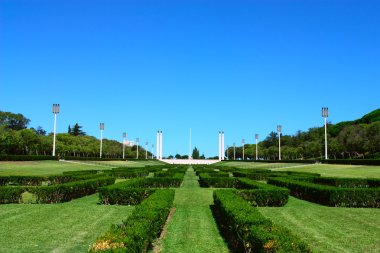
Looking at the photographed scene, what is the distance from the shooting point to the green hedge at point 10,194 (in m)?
16.9

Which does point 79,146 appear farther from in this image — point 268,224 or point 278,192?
point 268,224

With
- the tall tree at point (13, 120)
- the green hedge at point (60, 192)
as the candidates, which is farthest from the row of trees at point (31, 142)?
the green hedge at point (60, 192)

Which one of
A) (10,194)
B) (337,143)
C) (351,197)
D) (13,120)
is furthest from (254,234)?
(13,120)

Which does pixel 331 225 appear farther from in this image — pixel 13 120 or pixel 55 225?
pixel 13 120

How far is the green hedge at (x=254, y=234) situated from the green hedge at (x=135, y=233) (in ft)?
6.44

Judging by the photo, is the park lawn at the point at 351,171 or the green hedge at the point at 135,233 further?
the park lawn at the point at 351,171

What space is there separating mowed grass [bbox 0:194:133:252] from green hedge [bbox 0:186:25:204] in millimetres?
750

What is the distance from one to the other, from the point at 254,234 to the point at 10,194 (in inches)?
509

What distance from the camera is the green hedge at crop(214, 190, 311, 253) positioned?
269 inches

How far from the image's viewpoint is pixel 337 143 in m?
96.6

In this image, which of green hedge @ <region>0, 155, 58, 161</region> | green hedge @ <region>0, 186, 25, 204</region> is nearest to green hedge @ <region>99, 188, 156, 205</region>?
green hedge @ <region>0, 186, 25, 204</region>

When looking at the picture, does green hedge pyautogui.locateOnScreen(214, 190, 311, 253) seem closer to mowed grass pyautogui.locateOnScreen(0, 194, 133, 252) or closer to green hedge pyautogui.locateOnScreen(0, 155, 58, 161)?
mowed grass pyautogui.locateOnScreen(0, 194, 133, 252)

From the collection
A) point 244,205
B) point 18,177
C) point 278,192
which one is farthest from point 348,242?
point 18,177

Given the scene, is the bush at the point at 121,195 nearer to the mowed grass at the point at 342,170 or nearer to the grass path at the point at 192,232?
the grass path at the point at 192,232
